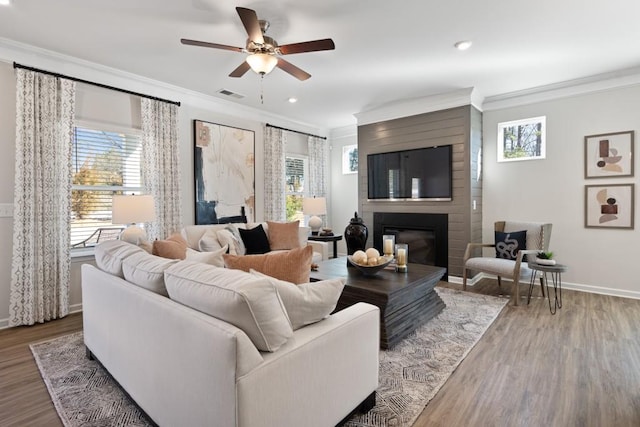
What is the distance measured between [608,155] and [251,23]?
14.6 feet

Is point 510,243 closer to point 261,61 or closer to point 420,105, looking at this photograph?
point 420,105

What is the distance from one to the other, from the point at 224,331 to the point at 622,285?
16.4 feet

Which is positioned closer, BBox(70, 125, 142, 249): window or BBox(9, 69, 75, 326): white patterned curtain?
BBox(9, 69, 75, 326): white patterned curtain

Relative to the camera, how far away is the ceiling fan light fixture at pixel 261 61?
2713mm

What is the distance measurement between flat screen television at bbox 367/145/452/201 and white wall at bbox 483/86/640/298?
32.2 inches

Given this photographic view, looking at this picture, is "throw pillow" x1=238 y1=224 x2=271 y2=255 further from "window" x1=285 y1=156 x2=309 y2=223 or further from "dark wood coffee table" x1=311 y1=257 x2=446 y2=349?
"window" x1=285 y1=156 x2=309 y2=223

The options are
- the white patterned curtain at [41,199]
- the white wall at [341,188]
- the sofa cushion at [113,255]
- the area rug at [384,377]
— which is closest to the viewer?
the area rug at [384,377]

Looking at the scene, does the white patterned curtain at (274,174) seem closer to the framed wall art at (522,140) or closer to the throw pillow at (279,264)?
the framed wall art at (522,140)

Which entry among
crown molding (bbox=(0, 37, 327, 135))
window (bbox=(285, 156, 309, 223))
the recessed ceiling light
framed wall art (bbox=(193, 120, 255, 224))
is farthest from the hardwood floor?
window (bbox=(285, 156, 309, 223))

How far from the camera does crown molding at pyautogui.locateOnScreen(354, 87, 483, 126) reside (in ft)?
15.0

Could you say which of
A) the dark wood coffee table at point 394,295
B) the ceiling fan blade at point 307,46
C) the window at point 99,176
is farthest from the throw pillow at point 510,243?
the window at point 99,176

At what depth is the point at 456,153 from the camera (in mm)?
4695

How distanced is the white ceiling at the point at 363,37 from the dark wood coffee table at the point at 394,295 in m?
2.23

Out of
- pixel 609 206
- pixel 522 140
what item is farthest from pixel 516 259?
pixel 522 140
